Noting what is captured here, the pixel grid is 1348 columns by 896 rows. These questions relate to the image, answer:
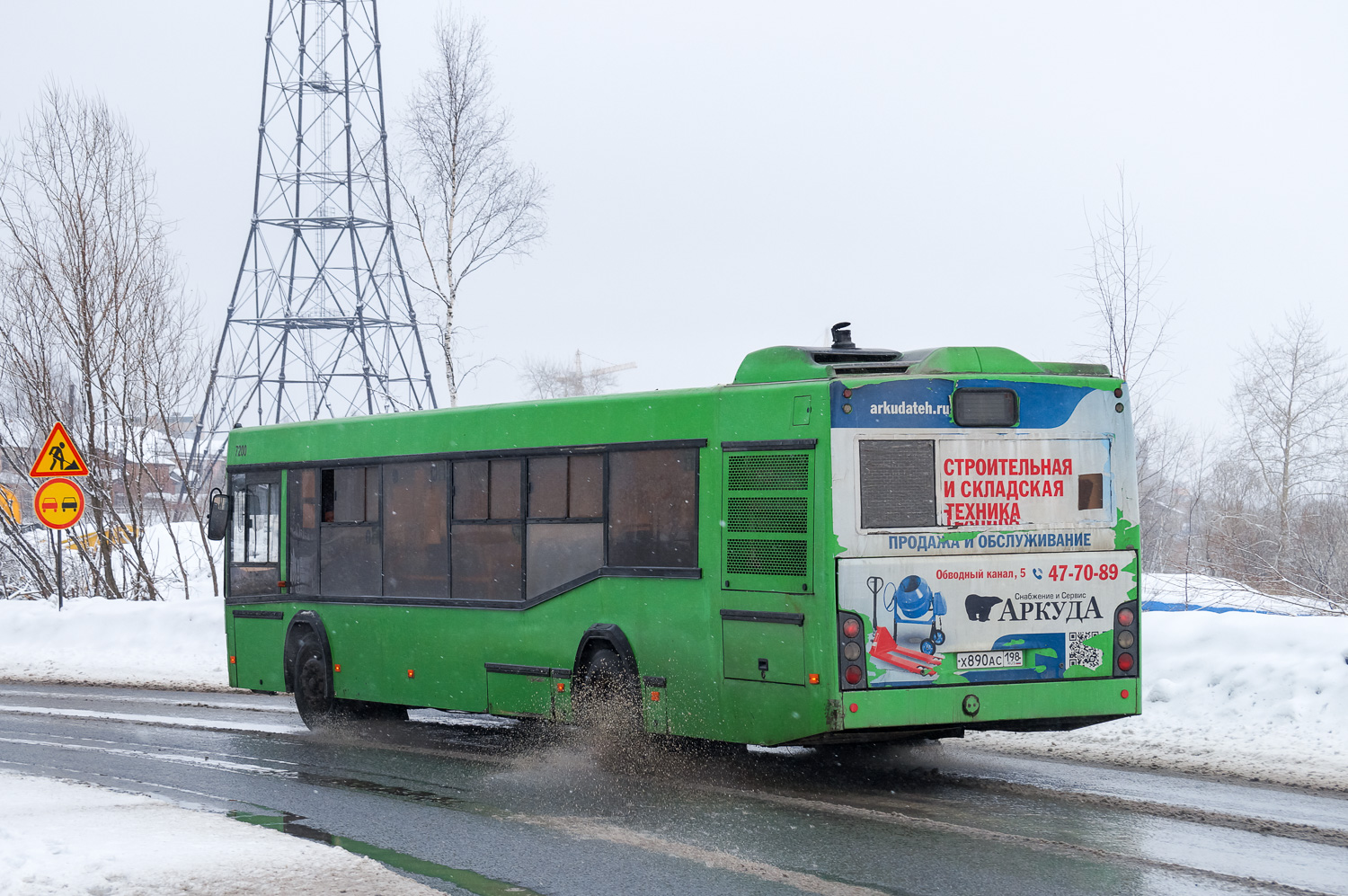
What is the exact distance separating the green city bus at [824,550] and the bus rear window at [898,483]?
15 mm

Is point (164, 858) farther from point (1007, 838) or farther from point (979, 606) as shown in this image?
point (979, 606)

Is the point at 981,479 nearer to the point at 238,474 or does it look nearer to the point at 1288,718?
the point at 1288,718

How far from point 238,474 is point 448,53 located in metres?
19.7

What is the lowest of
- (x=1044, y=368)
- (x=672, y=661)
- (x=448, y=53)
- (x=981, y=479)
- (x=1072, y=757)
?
(x=1072, y=757)

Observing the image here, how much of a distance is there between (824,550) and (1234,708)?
4.37 m

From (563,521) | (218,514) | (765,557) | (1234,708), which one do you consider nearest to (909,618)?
(765,557)

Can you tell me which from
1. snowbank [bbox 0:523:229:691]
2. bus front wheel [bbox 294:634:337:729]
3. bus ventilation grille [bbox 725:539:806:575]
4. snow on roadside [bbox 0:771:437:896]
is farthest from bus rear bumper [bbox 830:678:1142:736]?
snowbank [bbox 0:523:229:691]

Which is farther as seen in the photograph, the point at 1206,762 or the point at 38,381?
the point at 38,381

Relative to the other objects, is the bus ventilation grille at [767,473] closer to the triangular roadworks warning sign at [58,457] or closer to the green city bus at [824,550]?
the green city bus at [824,550]

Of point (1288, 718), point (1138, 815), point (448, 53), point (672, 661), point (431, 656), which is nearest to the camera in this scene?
point (1138, 815)

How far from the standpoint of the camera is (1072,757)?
1035 cm

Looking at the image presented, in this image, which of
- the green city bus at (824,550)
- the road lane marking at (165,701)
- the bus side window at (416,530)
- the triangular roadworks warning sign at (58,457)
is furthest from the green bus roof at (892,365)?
the triangular roadworks warning sign at (58,457)

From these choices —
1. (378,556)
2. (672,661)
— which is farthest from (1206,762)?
(378,556)

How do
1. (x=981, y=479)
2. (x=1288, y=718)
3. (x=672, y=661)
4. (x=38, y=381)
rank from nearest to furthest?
(x=981, y=479)
(x=672, y=661)
(x=1288, y=718)
(x=38, y=381)
